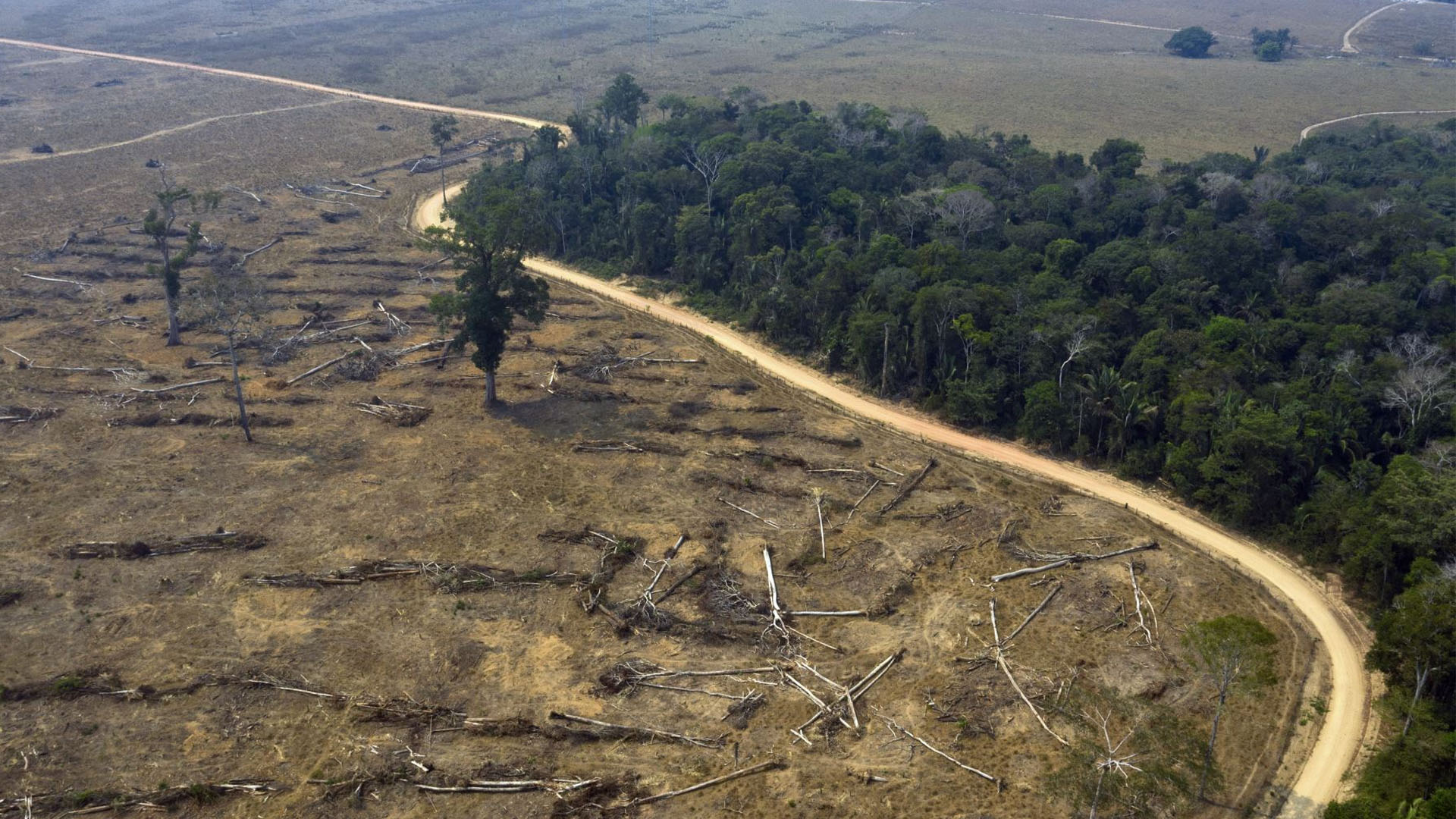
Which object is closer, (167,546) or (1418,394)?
(167,546)

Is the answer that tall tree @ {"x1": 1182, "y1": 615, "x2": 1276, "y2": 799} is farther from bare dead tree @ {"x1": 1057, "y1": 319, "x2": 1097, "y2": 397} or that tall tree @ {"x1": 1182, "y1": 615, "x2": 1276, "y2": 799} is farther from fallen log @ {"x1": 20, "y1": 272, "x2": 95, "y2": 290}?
fallen log @ {"x1": 20, "y1": 272, "x2": 95, "y2": 290}

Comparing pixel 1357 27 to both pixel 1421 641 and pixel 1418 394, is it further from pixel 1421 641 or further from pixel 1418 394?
pixel 1421 641

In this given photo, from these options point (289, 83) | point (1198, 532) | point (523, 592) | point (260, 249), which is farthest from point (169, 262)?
point (289, 83)

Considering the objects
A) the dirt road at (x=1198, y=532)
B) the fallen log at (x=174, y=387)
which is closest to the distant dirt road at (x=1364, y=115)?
the dirt road at (x=1198, y=532)

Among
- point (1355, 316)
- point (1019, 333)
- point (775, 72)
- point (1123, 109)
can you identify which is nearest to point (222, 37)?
point (775, 72)

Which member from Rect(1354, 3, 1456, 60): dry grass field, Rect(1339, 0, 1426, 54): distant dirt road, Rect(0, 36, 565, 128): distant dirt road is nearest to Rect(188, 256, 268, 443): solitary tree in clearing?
Rect(0, 36, 565, 128): distant dirt road

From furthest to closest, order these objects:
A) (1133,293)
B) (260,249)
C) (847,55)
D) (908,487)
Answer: (847,55)
(260,249)
(1133,293)
(908,487)

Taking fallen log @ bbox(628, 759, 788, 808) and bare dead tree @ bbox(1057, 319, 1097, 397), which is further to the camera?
bare dead tree @ bbox(1057, 319, 1097, 397)
